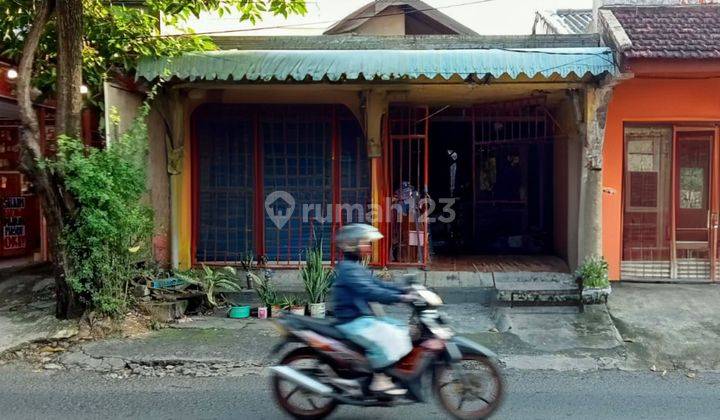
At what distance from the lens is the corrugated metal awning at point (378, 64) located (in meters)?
7.28

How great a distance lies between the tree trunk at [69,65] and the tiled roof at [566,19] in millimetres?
8849

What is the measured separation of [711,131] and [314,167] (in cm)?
583

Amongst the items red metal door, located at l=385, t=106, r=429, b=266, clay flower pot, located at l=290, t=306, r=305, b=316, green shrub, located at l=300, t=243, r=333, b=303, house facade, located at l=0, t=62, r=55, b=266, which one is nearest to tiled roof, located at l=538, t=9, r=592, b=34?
red metal door, located at l=385, t=106, r=429, b=266

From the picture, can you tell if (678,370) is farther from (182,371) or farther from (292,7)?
(292,7)

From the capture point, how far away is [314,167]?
912 cm

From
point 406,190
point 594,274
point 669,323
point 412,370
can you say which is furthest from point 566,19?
point 412,370

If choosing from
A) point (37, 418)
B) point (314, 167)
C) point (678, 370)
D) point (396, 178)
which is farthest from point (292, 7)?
point (678, 370)

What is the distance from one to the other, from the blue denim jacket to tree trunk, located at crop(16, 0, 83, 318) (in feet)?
13.4

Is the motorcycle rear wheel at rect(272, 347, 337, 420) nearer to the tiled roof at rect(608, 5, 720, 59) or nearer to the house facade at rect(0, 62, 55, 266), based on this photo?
the tiled roof at rect(608, 5, 720, 59)

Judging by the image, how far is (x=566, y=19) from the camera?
13289 millimetres

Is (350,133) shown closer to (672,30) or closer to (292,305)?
(292,305)

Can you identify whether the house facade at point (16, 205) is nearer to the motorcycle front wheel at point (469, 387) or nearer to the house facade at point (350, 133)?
the house facade at point (350, 133)

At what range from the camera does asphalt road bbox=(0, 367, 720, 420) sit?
4684 millimetres

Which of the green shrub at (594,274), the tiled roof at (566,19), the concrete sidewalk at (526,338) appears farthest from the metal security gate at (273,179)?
the tiled roof at (566,19)
